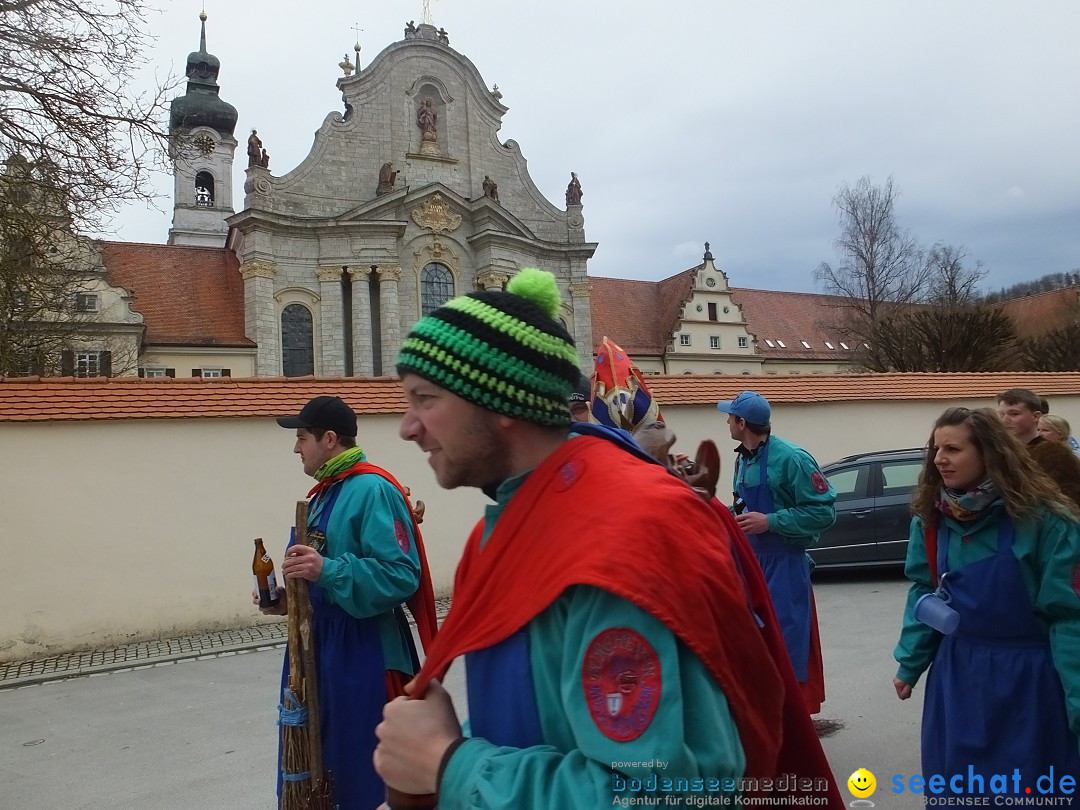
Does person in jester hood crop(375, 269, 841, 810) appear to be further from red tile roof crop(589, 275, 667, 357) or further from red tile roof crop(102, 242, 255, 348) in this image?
red tile roof crop(589, 275, 667, 357)

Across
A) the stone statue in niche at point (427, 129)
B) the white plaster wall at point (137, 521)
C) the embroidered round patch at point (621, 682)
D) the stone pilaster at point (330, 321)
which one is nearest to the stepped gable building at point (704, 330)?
the stone statue in niche at point (427, 129)

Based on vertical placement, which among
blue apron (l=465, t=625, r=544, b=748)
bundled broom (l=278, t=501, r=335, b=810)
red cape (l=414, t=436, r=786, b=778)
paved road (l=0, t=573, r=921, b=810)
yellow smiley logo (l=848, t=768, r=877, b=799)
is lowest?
paved road (l=0, t=573, r=921, b=810)

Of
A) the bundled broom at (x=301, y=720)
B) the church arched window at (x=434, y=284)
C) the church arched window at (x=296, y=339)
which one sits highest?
the church arched window at (x=434, y=284)

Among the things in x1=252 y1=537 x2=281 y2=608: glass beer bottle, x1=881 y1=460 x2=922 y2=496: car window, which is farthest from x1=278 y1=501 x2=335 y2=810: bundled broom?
x1=881 y1=460 x2=922 y2=496: car window

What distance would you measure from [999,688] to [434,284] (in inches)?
1212

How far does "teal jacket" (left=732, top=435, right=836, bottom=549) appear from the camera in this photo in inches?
175

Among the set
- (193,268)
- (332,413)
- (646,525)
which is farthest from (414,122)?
(646,525)

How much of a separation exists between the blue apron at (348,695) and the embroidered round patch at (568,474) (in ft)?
6.34

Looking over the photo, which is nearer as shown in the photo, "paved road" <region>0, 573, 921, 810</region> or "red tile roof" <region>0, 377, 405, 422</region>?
"paved road" <region>0, 573, 921, 810</region>

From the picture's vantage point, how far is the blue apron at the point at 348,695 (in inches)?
116

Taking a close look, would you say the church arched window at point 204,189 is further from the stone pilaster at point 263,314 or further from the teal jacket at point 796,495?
the teal jacket at point 796,495

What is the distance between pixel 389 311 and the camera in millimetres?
30391

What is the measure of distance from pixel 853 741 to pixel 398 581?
3.38 m

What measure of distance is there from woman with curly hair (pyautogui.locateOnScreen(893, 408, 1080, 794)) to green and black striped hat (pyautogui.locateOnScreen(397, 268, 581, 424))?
6.49ft
